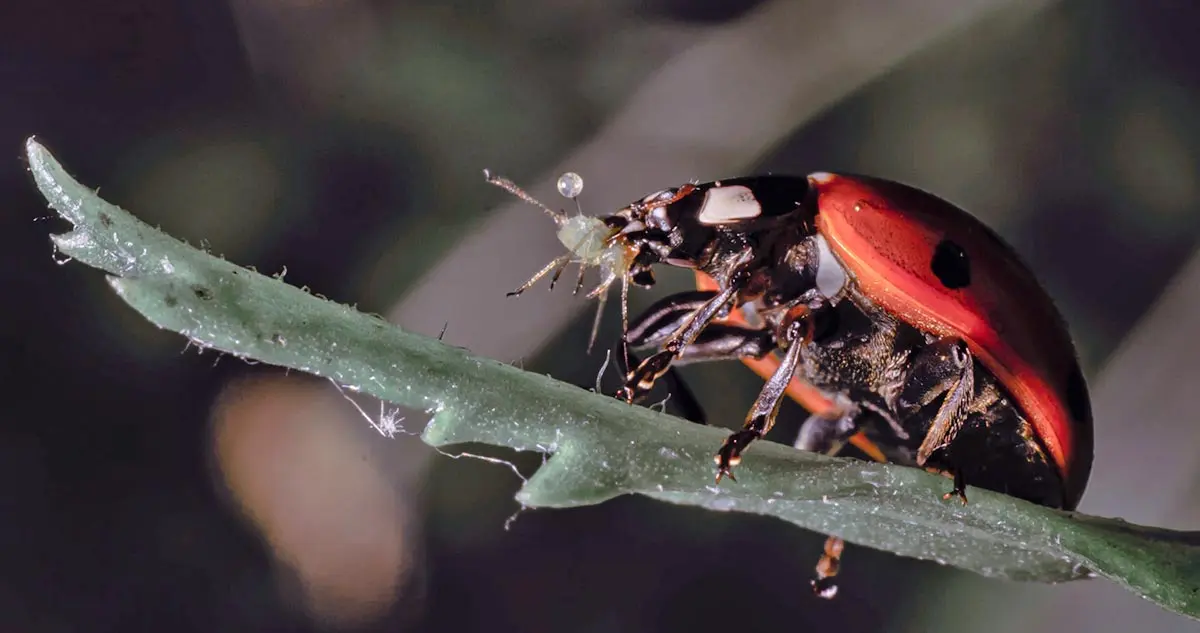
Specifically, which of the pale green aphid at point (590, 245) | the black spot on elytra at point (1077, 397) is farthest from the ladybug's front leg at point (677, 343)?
the black spot on elytra at point (1077, 397)

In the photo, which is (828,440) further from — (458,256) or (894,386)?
(458,256)

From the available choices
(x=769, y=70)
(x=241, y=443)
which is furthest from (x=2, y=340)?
(x=769, y=70)

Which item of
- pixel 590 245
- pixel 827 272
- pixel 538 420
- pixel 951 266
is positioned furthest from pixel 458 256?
pixel 538 420

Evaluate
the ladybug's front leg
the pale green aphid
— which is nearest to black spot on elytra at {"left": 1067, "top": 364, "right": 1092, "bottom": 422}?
the ladybug's front leg

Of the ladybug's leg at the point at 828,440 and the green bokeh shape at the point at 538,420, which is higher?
the green bokeh shape at the point at 538,420

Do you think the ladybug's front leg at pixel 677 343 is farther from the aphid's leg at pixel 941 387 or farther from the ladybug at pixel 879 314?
the aphid's leg at pixel 941 387

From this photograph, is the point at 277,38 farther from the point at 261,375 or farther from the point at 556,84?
the point at 261,375
